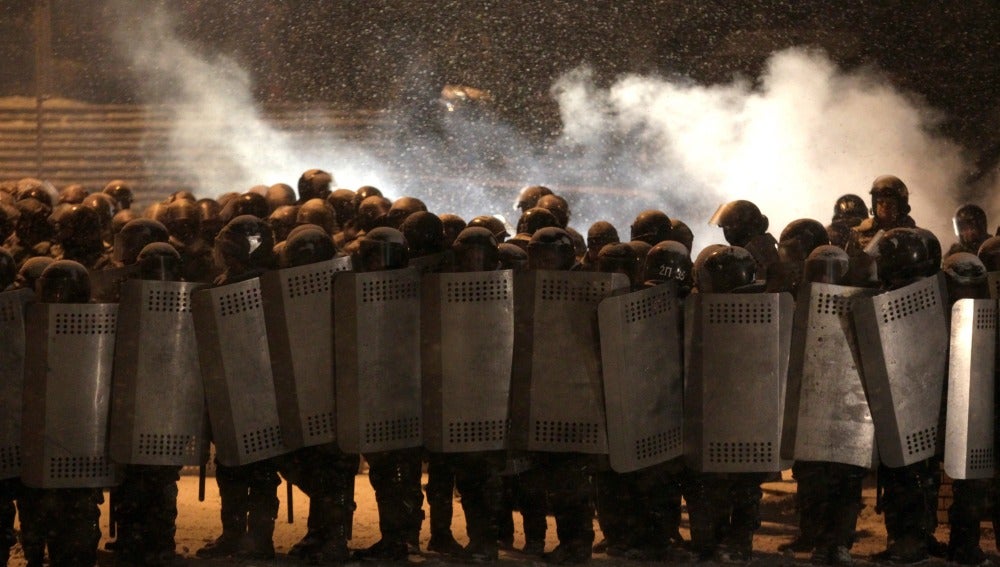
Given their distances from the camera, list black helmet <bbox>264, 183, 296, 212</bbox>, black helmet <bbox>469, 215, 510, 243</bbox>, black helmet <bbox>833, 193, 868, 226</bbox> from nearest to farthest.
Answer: black helmet <bbox>469, 215, 510, 243</bbox>, black helmet <bbox>264, 183, 296, 212</bbox>, black helmet <bbox>833, 193, 868, 226</bbox>

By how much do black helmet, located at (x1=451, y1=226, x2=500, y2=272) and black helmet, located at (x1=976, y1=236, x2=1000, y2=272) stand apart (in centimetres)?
239

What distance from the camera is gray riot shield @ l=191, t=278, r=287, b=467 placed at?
5461 mm

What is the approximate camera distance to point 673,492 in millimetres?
5867

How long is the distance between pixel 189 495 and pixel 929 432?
15.4 feet

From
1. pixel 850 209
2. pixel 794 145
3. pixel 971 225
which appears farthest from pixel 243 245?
pixel 794 145

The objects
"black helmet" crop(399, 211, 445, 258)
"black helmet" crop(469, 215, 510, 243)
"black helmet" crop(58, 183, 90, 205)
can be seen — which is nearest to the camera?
"black helmet" crop(399, 211, 445, 258)

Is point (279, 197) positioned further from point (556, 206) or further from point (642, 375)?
point (642, 375)

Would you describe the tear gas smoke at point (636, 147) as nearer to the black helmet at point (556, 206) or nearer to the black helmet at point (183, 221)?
the black helmet at point (556, 206)

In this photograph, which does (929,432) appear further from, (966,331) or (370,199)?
(370,199)

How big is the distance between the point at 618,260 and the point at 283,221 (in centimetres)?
245

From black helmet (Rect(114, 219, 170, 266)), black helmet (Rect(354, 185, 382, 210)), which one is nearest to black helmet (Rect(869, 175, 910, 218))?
black helmet (Rect(354, 185, 382, 210))

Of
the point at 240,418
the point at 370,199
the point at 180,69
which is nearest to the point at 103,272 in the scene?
the point at 240,418

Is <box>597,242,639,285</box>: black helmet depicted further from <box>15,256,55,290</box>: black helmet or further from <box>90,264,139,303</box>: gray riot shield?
<box>15,256,55,290</box>: black helmet

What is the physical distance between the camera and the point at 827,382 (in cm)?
551
